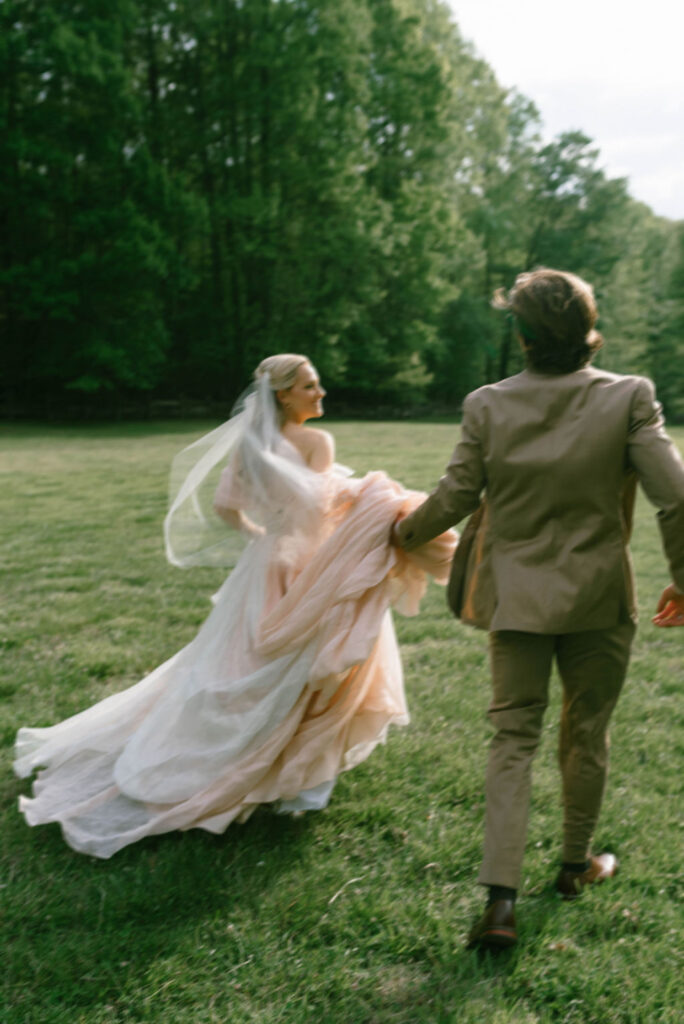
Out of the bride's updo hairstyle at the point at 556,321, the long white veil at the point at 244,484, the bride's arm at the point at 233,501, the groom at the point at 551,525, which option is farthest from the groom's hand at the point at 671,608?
the bride's arm at the point at 233,501

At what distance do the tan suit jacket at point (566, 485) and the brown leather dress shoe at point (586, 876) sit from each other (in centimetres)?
101

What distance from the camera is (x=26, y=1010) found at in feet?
8.44

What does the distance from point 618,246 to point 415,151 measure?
41.4ft

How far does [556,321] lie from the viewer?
2779mm

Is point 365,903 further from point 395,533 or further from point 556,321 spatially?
point 556,321

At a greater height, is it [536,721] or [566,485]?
[566,485]

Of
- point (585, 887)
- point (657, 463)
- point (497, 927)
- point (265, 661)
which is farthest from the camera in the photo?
point (265, 661)

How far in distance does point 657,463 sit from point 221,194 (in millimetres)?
33354

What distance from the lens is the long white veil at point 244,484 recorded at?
12.3ft

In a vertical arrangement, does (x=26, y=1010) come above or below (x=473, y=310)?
below

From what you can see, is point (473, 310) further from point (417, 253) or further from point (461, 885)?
point (461, 885)

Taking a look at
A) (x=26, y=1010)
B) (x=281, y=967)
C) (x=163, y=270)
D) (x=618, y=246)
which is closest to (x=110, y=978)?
(x=26, y=1010)

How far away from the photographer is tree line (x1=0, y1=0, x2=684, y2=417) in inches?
1139

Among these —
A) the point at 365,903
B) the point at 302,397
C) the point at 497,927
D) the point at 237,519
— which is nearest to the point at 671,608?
the point at 497,927
